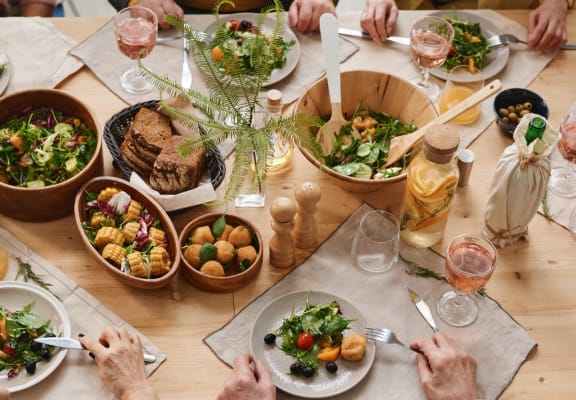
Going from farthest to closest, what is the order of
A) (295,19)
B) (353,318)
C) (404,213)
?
(295,19), (404,213), (353,318)

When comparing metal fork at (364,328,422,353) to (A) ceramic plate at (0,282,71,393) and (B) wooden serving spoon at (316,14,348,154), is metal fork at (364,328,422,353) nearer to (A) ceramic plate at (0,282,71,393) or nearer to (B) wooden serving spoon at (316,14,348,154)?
(B) wooden serving spoon at (316,14,348,154)

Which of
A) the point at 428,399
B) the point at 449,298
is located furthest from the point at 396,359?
the point at 449,298

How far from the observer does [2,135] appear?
1921mm

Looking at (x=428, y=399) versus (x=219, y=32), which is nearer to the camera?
(x=428, y=399)

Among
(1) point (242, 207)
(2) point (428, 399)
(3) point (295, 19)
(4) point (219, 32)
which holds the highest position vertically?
(4) point (219, 32)

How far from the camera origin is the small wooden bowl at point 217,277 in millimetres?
1719

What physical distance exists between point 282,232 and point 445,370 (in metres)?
0.50

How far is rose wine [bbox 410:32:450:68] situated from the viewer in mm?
2141

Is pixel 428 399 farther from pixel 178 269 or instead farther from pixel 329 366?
pixel 178 269

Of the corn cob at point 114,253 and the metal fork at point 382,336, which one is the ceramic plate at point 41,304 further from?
the metal fork at point 382,336

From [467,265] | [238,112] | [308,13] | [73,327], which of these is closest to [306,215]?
[238,112]

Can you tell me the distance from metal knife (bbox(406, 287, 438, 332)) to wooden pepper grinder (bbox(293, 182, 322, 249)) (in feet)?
0.92

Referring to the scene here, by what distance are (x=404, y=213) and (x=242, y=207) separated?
436mm

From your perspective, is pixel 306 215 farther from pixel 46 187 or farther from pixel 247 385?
pixel 46 187
